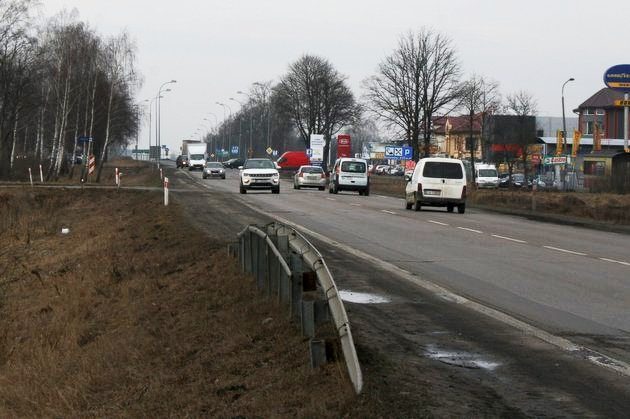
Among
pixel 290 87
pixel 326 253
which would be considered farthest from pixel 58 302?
pixel 290 87

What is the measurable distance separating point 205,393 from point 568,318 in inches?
178

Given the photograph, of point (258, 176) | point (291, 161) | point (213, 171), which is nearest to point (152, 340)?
point (258, 176)

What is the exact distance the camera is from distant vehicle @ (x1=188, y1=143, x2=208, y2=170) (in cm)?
9644

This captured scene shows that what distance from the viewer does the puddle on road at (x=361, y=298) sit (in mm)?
10685

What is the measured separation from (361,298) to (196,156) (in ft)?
289

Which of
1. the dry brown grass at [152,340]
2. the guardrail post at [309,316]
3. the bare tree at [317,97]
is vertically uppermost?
the bare tree at [317,97]

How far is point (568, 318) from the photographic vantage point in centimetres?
993

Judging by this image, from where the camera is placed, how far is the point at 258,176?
44.4m

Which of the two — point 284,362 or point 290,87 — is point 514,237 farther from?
point 290,87

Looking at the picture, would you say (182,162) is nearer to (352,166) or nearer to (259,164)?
(352,166)

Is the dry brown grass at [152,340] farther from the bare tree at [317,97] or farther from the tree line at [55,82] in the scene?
the bare tree at [317,97]

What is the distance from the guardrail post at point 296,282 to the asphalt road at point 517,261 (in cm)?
254

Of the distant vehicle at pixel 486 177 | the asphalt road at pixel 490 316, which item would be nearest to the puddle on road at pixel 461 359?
the asphalt road at pixel 490 316

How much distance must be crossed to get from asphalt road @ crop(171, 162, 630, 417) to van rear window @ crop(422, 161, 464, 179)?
34.1 ft
